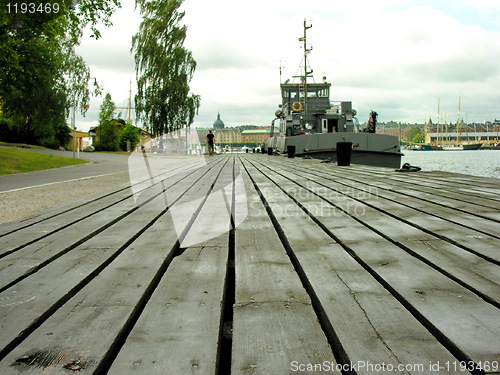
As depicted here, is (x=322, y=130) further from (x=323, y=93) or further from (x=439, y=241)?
(x=439, y=241)

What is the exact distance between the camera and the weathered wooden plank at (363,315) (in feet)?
4.03

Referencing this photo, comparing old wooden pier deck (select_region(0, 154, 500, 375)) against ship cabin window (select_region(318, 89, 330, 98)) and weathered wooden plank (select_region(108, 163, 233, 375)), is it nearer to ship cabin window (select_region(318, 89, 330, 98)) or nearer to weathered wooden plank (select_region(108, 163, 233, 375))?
weathered wooden plank (select_region(108, 163, 233, 375))

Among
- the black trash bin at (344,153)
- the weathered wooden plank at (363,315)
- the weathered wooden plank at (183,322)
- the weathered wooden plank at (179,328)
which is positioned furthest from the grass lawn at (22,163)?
the weathered wooden plank at (363,315)

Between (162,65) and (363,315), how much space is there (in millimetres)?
33406

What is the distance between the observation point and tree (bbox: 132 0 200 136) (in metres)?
32.7

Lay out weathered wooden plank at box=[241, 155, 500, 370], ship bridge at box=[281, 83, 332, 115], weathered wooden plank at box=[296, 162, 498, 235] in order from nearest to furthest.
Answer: weathered wooden plank at box=[241, 155, 500, 370] < weathered wooden plank at box=[296, 162, 498, 235] < ship bridge at box=[281, 83, 332, 115]

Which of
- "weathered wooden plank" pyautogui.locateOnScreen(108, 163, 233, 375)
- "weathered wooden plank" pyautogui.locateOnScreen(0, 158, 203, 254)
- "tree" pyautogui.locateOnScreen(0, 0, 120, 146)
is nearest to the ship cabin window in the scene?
"tree" pyautogui.locateOnScreen(0, 0, 120, 146)

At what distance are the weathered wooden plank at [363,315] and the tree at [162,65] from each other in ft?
108

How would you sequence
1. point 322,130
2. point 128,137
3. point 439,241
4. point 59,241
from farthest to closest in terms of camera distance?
1. point 128,137
2. point 322,130
3. point 59,241
4. point 439,241

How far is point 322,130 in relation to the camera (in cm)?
2545

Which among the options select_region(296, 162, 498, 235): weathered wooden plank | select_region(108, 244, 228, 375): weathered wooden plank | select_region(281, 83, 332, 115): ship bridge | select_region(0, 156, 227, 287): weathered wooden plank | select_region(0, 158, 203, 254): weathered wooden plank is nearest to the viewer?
select_region(108, 244, 228, 375): weathered wooden plank

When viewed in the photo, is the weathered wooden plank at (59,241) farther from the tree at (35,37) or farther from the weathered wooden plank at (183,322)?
the tree at (35,37)

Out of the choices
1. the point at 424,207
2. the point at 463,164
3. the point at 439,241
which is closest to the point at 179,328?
the point at 439,241

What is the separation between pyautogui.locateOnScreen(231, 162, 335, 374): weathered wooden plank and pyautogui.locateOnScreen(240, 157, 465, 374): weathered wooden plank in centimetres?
7
